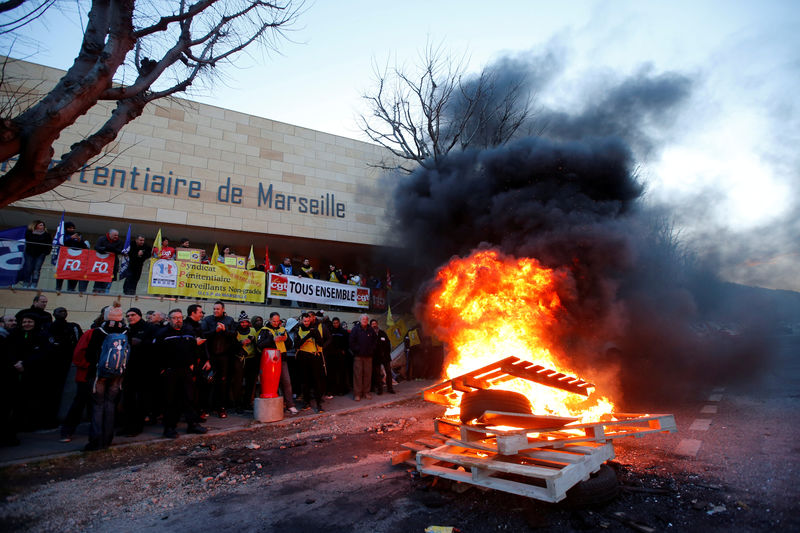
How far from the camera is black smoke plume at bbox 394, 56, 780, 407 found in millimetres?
7312

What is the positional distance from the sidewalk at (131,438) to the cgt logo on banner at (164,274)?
383 centimetres

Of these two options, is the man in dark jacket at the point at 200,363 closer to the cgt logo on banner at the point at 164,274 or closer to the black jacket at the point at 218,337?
the black jacket at the point at 218,337

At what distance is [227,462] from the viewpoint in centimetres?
516

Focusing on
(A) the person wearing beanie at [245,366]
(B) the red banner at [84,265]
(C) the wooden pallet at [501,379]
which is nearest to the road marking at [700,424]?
(C) the wooden pallet at [501,379]

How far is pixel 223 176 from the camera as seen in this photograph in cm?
1371

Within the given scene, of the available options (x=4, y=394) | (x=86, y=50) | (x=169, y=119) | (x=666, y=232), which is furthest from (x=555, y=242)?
(x=666, y=232)

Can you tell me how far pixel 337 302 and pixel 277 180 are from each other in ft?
17.2

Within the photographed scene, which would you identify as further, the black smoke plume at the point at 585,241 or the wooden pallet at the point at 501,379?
the black smoke plume at the point at 585,241

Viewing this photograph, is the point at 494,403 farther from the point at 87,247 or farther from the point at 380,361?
the point at 87,247

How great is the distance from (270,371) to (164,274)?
4.91 meters

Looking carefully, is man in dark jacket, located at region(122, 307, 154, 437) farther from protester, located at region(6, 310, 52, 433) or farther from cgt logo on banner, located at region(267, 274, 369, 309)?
cgt logo on banner, located at region(267, 274, 369, 309)

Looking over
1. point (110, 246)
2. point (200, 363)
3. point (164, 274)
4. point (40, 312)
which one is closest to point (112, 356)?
point (200, 363)

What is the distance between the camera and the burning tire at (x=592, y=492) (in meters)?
3.54

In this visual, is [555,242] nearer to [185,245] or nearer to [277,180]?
[185,245]
